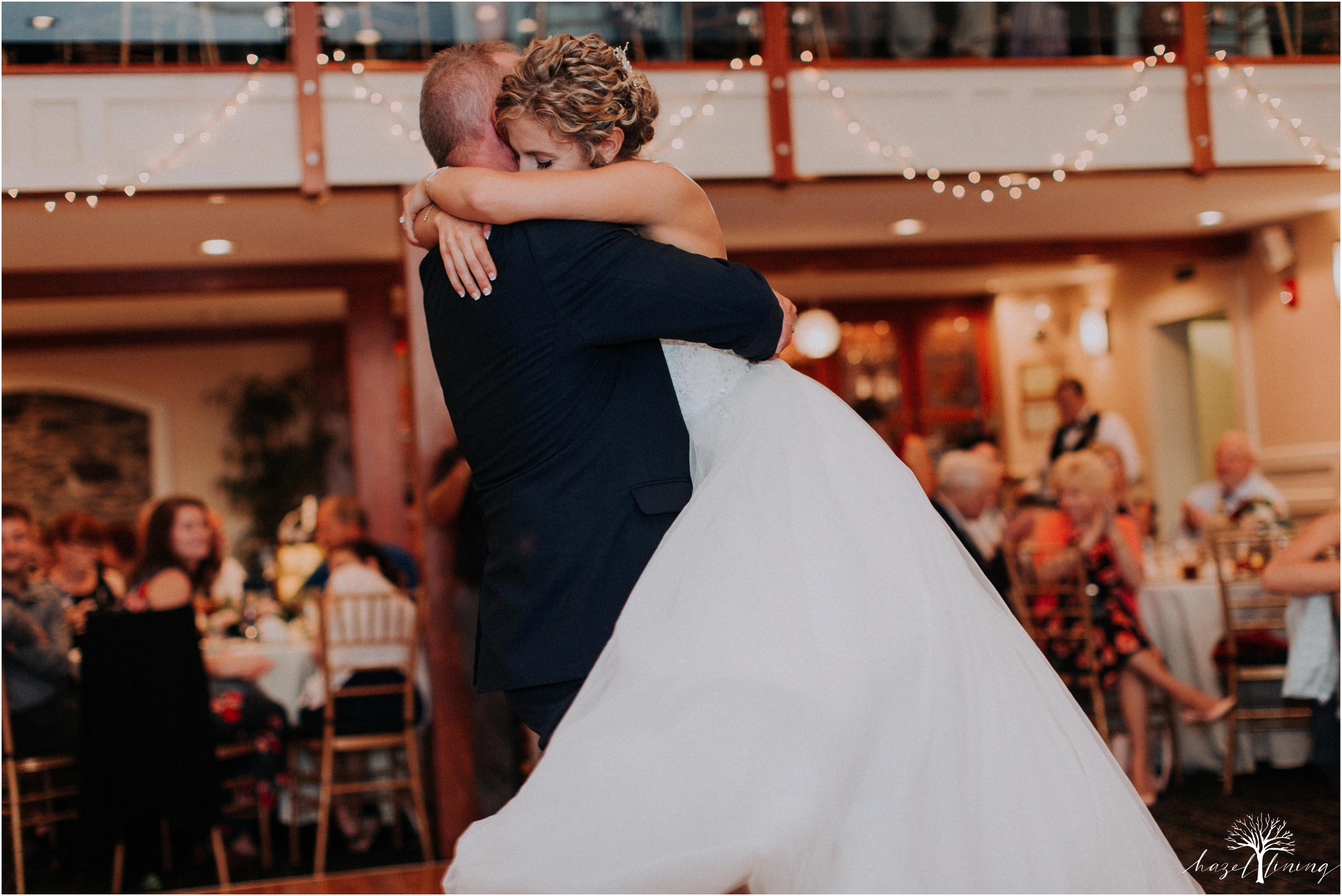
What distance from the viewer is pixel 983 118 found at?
619cm

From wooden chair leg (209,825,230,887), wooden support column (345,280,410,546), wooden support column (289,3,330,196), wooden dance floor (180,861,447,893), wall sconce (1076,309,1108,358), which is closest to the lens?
wooden dance floor (180,861,447,893)

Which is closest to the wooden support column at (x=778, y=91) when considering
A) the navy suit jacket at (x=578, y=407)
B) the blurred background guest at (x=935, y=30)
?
the blurred background guest at (x=935, y=30)

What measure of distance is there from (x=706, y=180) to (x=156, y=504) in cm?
298

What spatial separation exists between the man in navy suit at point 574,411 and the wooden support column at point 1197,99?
5520 millimetres

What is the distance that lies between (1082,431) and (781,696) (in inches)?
277

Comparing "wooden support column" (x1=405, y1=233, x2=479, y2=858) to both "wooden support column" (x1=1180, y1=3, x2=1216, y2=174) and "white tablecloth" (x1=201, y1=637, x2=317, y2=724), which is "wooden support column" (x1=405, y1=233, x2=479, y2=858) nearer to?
"white tablecloth" (x1=201, y1=637, x2=317, y2=724)

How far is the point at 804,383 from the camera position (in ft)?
5.60

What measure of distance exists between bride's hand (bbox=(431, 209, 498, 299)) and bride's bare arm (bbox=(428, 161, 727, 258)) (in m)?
0.02

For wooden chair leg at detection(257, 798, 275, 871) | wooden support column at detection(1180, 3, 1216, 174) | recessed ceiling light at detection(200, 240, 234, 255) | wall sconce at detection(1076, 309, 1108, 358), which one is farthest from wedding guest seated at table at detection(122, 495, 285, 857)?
wall sconce at detection(1076, 309, 1108, 358)

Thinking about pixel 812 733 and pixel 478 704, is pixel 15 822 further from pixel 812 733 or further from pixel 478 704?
pixel 812 733

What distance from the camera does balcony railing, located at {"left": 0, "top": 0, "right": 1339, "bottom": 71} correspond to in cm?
554

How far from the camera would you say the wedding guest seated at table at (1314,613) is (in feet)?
12.5

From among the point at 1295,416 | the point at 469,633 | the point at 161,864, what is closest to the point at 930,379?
the point at 1295,416

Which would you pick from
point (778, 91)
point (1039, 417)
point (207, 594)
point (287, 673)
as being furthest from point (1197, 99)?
point (207, 594)
